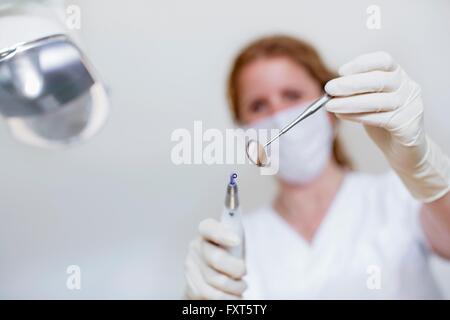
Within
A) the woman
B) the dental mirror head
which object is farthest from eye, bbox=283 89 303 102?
the dental mirror head

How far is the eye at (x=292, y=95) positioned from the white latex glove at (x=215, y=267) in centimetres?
38

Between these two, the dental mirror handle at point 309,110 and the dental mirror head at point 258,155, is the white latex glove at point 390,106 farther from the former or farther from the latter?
the dental mirror head at point 258,155

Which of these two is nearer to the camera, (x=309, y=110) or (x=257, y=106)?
(x=309, y=110)

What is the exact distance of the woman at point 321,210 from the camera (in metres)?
0.90

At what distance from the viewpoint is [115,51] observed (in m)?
1.13

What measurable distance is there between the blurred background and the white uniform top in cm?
9

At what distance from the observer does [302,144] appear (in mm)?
1080

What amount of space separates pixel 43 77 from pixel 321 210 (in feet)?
2.31

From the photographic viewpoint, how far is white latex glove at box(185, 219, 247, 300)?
0.93 m

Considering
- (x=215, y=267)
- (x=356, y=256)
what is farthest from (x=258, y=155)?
(x=356, y=256)

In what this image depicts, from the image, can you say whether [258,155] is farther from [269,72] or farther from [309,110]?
[269,72]

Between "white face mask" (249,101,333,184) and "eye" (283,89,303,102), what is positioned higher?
"eye" (283,89,303,102)

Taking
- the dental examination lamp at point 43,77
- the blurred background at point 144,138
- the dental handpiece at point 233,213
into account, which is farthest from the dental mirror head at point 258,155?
the dental examination lamp at point 43,77

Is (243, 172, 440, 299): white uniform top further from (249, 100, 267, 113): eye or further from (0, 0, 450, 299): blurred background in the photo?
(249, 100, 267, 113): eye
